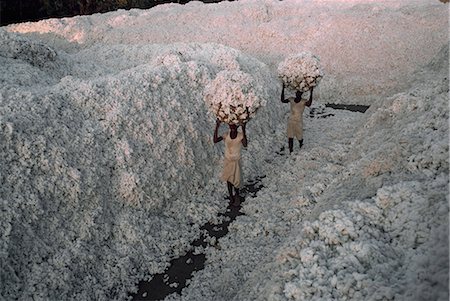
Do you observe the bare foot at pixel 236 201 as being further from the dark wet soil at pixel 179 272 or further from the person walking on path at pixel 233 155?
the dark wet soil at pixel 179 272

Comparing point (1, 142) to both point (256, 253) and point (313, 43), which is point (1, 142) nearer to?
point (256, 253)

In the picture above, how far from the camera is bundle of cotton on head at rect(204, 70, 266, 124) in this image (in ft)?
19.3

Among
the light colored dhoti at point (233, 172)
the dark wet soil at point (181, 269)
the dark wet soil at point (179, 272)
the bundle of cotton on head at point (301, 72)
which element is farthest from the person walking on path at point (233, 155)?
the bundle of cotton on head at point (301, 72)

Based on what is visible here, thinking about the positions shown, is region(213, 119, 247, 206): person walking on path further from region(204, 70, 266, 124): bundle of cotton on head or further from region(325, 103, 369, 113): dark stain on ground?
region(325, 103, 369, 113): dark stain on ground

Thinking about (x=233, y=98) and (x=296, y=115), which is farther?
(x=296, y=115)

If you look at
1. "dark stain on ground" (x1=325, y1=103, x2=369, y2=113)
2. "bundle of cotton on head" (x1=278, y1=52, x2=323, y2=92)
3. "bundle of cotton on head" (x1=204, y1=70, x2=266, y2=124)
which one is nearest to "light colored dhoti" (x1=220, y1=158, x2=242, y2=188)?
"bundle of cotton on head" (x1=204, y1=70, x2=266, y2=124)

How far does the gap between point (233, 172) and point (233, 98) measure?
4.07 feet

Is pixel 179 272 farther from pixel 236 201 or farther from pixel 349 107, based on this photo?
pixel 349 107

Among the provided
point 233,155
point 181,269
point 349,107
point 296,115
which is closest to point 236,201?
point 233,155

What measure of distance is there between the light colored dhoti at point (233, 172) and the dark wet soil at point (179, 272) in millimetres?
590

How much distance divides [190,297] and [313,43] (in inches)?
447

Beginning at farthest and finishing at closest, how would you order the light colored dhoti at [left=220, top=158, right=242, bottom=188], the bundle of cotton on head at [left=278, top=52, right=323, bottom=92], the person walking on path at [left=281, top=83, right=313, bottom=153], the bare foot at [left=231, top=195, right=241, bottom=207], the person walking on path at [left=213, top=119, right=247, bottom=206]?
the person walking on path at [left=281, top=83, right=313, bottom=153], the bundle of cotton on head at [left=278, top=52, right=323, bottom=92], the bare foot at [left=231, top=195, right=241, bottom=207], the light colored dhoti at [left=220, top=158, right=242, bottom=188], the person walking on path at [left=213, top=119, right=247, bottom=206]

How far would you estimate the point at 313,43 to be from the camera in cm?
1395

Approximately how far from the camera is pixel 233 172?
6.34 m
